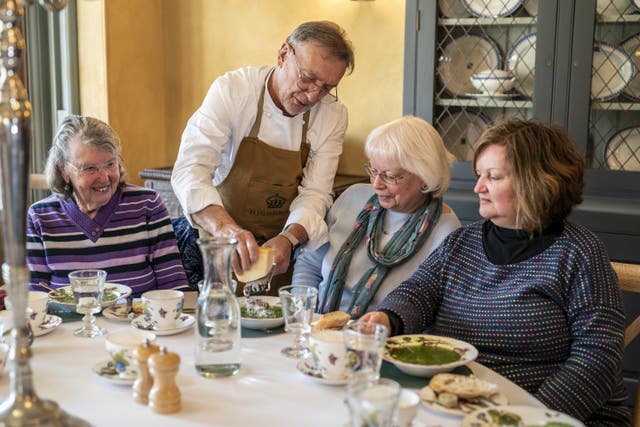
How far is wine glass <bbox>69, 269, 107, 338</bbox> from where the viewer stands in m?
1.67

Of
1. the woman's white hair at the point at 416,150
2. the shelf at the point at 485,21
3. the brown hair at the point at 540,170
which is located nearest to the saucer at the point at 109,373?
the brown hair at the point at 540,170

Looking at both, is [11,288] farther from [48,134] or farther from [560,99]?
[48,134]

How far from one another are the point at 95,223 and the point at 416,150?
100 centimetres

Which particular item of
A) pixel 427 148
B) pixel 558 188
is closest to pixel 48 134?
pixel 427 148

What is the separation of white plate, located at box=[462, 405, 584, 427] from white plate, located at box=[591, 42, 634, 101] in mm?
2115

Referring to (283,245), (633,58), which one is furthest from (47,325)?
(633,58)

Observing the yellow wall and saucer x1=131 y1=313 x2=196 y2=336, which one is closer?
saucer x1=131 y1=313 x2=196 y2=336

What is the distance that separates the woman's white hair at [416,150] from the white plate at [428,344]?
73 cm

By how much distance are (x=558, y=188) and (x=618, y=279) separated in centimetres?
29

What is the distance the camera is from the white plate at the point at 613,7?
2.98 meters

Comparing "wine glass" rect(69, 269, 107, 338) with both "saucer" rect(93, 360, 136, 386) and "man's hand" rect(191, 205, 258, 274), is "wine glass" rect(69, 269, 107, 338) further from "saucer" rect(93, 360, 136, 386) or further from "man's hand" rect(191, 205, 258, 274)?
"man's hand" rect(191, 205, 258, 274)

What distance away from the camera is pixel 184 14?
414cm

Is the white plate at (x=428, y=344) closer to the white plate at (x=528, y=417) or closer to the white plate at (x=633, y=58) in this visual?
the white plate at (x=528, y=417)

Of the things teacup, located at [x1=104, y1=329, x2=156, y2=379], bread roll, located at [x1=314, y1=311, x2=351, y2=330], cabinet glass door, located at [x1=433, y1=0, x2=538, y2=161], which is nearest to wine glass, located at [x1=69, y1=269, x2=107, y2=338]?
teacup, located at [x1=104, y1=329, x2=156, y2=379]
